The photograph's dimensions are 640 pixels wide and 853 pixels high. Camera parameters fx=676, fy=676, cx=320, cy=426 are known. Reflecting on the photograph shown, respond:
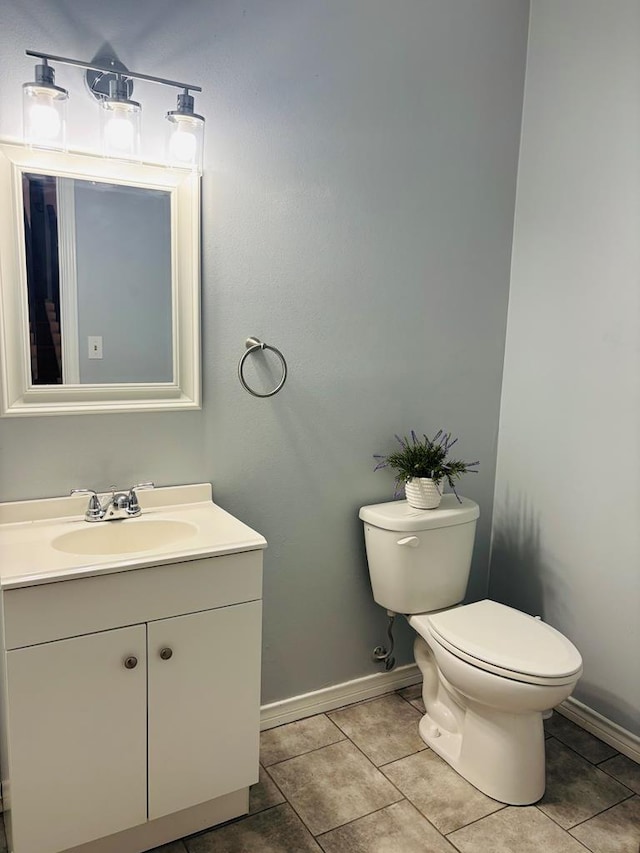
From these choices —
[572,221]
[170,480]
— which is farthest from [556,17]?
[170,480]

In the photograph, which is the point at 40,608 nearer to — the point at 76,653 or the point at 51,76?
the point at 76,653

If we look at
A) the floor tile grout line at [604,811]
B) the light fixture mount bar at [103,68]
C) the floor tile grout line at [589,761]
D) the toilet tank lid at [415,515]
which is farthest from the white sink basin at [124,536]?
the floor tile grout line at [589,761]

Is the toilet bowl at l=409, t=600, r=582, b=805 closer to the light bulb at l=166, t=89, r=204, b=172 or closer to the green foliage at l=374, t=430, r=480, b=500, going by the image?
the green foliage at l=374, t=430, r=480, b=500

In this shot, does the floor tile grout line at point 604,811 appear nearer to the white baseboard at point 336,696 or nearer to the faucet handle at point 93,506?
the white baseboard at point 336,696

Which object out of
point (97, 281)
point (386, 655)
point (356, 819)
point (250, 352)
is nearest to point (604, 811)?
point (356, 819)

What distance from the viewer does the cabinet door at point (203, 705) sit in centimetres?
163

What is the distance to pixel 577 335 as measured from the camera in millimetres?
2314

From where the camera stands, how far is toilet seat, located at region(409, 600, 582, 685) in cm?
184

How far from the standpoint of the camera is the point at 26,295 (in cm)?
174

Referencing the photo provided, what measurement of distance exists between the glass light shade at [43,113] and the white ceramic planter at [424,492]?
1.46 meters

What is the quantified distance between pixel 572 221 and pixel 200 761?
6.67 ft

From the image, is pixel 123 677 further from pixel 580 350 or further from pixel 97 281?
pixel 580 350

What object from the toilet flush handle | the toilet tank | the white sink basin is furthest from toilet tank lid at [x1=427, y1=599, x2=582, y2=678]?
the white sink basin

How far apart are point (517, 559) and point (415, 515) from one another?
0.62 m
